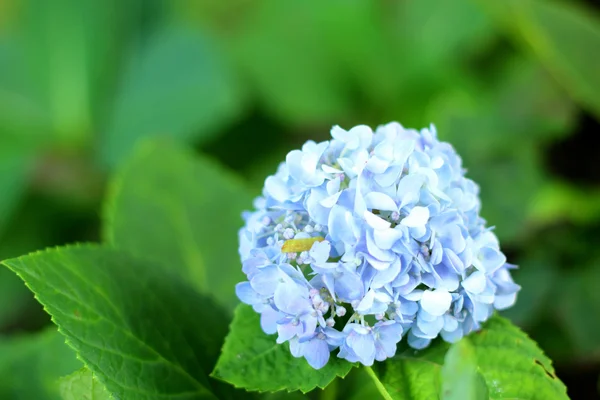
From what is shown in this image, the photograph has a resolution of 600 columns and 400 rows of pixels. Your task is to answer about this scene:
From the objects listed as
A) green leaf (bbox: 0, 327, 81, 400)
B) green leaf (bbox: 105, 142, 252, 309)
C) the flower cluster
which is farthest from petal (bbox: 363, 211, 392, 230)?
green leaf (bbox: 0, 327, 81, 400)

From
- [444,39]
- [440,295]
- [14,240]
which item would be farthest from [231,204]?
[444,39]

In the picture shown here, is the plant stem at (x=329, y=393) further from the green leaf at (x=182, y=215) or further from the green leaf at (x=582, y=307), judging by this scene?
the green leaf at (x=582, y=307)

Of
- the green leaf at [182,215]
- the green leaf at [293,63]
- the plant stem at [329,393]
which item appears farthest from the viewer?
the green leaf at [293,63]

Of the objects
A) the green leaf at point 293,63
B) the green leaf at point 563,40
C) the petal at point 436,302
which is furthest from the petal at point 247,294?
the green leaf at point 293,63

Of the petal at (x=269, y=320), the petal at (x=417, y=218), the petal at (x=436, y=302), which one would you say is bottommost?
the petal at (x=269, y=320)

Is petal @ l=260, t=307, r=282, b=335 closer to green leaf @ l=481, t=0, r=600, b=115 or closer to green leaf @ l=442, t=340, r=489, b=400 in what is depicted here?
green leaf @ l=442, t=340, r=489, b=400

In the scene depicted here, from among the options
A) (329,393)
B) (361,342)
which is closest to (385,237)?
(361,342)

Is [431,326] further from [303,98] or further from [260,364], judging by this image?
[303,98]
